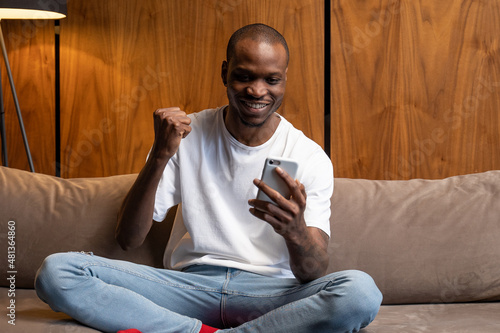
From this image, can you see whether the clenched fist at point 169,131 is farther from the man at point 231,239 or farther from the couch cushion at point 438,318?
the couch cushion at point 438,318

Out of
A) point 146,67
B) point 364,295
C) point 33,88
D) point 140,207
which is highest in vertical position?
point 146,67

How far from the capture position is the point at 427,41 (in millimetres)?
2092

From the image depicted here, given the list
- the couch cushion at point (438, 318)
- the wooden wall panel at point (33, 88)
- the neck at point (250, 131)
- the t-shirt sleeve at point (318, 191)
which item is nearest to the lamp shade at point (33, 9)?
the wooden wall panel at point (33, 88)

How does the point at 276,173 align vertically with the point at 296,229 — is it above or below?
above

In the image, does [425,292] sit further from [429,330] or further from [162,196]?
[162,196]

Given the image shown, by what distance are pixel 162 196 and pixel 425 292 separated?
861 mm

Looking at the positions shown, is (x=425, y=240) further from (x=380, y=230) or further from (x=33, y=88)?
(x=33, y=88)

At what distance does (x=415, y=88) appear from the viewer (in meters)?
2.11

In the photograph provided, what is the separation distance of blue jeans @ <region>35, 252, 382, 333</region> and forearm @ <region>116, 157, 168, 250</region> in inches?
5.3

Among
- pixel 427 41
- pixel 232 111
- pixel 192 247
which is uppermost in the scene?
pixel 427 41

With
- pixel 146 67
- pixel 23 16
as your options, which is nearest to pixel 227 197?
pixel 146 67

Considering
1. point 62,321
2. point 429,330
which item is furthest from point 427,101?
point 62,321

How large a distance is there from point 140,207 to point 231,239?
0.28 meters

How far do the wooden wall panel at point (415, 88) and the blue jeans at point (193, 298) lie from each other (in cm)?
79
